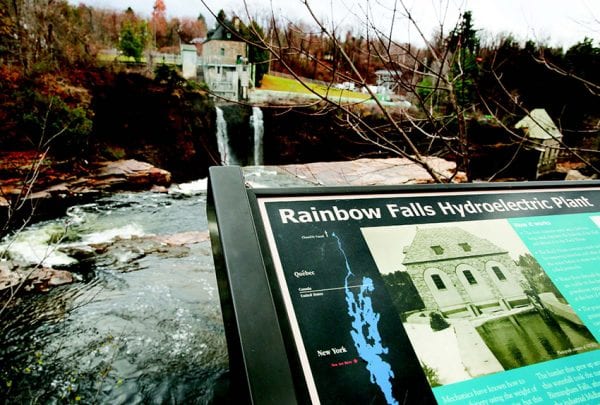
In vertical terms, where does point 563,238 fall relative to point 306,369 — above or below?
above

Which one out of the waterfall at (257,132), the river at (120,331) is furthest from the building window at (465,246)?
the waterfall at (257,132)

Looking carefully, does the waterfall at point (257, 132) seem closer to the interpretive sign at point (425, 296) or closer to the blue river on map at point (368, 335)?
the interpretive sign at point (425, 296)

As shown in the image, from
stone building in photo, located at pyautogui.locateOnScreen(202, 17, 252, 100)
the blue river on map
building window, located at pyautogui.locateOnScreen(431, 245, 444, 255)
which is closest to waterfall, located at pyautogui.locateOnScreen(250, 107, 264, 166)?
stone building in photo, located at pyautogui.locateOnScreen(202, 17, 252, 100)

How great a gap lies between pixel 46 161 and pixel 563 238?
574 inches

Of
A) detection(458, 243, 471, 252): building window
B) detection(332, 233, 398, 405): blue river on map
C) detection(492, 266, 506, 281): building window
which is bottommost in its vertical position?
detection(332, 233, 398, 405): blue river on map

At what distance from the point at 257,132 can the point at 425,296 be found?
19.9 metres

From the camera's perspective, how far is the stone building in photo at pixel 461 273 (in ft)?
4.20

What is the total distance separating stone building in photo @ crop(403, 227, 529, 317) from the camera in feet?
4.20

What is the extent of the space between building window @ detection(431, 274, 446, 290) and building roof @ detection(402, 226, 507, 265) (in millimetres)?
64

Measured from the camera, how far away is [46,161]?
12.5 meters

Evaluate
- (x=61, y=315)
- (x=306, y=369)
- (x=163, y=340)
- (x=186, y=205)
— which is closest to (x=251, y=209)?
(x=306, y=369)

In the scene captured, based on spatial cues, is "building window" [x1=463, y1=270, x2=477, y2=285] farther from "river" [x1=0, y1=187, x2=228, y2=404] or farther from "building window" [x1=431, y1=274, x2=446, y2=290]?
"river" [x1=0, y1=187, x2=228, y2=404]

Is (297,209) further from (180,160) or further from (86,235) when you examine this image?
(180,160)

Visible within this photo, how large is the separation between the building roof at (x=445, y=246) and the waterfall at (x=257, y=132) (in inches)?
764
